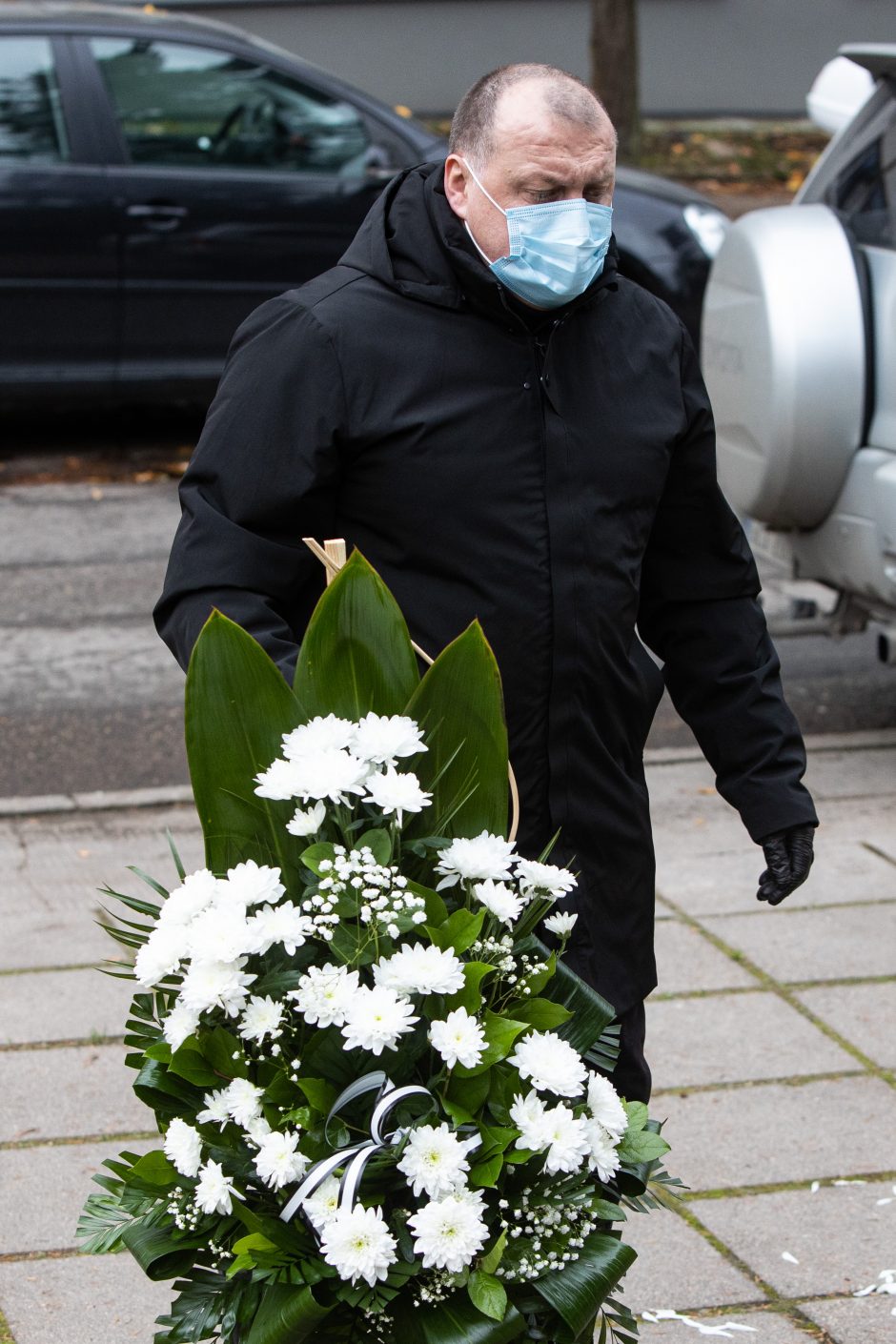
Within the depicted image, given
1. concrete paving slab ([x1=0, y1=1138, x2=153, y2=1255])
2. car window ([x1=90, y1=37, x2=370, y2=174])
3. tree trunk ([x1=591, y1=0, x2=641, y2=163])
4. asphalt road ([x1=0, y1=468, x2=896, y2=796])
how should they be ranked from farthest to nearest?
tree trunk ([x1=591, y1=0, x2=641, y2=163]) < car window ([x1=90, y1=37, x2=370, y2=174]) < asphalt road ([x1=0, y1=468, x2=896, y2=796]) < concrete paving slab ([x1=0, y1=1138, x2=153, y2=1255])

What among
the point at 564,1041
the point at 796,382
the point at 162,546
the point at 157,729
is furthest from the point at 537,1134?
the point at 162,546

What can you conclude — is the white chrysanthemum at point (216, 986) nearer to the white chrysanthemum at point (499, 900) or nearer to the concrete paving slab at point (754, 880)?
A: the white chrysanthemum at point (499, 900)

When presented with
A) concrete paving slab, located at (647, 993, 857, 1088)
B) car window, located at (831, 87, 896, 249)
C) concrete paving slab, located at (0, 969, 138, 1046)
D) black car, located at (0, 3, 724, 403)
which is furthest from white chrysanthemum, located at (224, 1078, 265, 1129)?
black car, located at (0, 3, 724, 403)

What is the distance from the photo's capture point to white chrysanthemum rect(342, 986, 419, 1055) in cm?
177

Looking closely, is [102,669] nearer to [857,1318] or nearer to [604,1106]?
[857,1318]

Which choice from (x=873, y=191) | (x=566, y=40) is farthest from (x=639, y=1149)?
(x=566, y=40)

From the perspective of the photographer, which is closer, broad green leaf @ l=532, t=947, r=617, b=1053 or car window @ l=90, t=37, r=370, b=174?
broad green leaf @ l=532, t=947, r=617, b=1053

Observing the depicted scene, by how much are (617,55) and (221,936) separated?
13.7m

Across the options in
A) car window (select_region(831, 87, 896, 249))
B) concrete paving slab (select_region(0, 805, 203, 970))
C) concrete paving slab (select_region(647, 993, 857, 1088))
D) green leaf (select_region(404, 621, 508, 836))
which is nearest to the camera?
green leaf (select_region(404, 621, 508, 836))

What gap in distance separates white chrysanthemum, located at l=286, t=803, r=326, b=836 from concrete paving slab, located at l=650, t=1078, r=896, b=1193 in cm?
178

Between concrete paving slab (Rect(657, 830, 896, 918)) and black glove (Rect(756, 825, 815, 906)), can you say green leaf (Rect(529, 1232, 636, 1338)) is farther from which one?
concrete paving slab (Rect(657, 830, 896, 918))

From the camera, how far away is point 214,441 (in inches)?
92.4

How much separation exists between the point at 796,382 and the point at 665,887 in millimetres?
1576

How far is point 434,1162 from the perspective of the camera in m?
1.79
